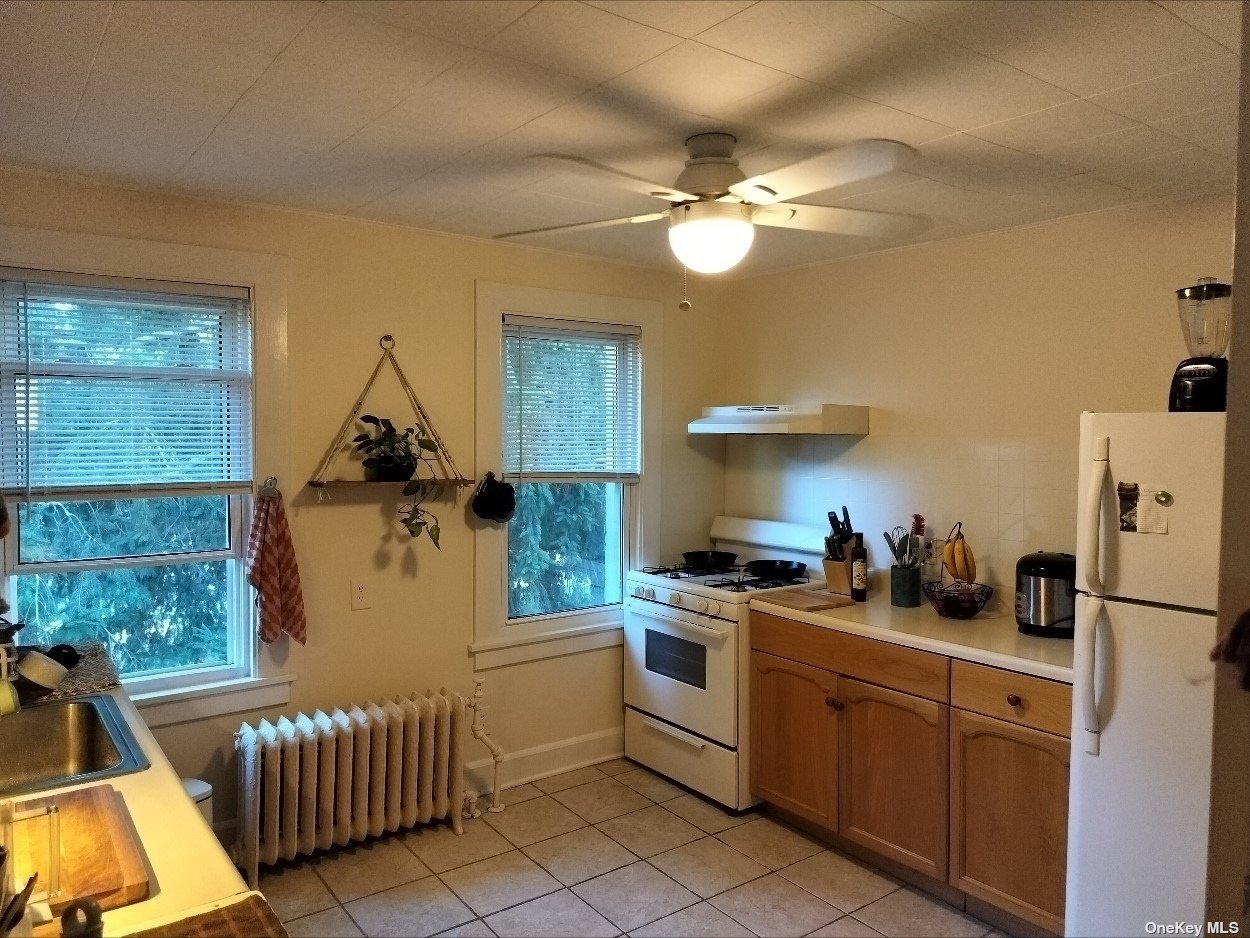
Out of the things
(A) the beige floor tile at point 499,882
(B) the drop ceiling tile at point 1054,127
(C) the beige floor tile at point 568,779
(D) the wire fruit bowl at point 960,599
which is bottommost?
(A) the beige floor tile at point 499,882

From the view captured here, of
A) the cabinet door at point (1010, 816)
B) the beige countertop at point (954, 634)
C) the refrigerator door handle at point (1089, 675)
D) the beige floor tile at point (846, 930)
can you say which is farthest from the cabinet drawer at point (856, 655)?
the beige floor tile at point (846, 930)

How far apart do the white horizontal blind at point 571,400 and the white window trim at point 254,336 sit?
923 millimetres

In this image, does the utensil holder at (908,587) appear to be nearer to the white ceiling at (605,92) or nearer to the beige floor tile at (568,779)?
the white ceiling at (605,92)

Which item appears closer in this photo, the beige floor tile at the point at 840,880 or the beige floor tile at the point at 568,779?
the beige floor tile at the point at 840,880

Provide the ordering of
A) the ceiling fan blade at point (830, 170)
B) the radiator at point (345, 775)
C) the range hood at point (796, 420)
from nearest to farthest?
the ceiling fan blade at point (830, 170) → the radiator at point (345, 775) → the range hood at point (796, 420)

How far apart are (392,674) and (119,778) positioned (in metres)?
1.67

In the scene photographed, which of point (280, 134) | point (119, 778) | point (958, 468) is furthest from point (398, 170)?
point (958, 468)

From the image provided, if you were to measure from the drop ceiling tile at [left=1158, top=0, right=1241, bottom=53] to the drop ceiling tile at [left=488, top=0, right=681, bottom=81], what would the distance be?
882 millimetres

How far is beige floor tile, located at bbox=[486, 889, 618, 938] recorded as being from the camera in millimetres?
2637

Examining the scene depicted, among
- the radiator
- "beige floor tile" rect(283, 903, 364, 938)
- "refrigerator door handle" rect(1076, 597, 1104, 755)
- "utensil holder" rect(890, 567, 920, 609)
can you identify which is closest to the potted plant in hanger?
the radiator

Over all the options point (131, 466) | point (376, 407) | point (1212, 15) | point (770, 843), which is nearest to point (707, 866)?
Result: point (770, 843)

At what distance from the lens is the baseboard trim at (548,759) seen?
11.8ft

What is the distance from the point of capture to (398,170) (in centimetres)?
254

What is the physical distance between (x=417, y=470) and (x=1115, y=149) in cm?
249
